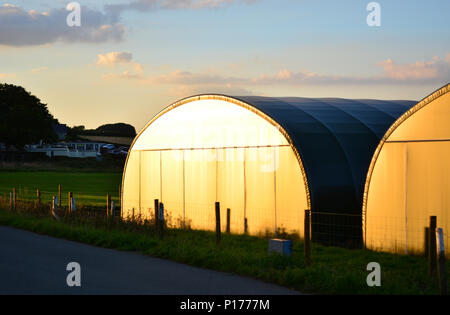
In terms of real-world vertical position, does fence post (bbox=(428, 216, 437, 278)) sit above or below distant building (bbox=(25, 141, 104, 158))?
below

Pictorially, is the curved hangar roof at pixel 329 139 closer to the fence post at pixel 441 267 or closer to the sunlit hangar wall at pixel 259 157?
the sunlit hangar wall at pixel 259 157

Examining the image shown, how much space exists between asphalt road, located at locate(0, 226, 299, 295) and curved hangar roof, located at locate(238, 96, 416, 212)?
6.54 metres

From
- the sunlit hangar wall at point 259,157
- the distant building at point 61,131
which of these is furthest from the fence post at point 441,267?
the distant building at point 61,131

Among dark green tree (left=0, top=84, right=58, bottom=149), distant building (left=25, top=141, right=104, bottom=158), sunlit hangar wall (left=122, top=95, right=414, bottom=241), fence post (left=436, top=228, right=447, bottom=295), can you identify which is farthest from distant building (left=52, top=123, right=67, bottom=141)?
fence post (left=436, top=228, right=447, bottom=295)

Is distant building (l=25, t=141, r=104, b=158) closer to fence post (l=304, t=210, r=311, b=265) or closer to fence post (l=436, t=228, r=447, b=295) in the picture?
fence post (l=304, t=210, r=311, b=265)

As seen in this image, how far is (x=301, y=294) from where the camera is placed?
11.6 metres

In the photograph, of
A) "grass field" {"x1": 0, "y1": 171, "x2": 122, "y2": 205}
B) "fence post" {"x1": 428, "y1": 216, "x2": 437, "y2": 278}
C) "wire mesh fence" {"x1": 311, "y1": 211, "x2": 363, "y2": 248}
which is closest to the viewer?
"fence post" {"x1": 428, "y1": 216, "x2": 437, "y2": 278}

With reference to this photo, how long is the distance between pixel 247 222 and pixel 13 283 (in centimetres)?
1088

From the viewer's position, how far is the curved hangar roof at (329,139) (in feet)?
67.2

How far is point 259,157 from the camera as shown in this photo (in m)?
22.1

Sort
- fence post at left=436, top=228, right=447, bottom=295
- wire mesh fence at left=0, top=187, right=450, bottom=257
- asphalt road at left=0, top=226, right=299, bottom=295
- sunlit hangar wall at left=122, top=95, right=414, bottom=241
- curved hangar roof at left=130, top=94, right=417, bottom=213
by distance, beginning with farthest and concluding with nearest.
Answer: sunlit hangar wall at left=122, top=95, right=414, bottom=241 < curved hangar roof at left=130, top=94, right=417, bottom=213 < wire mesh fence at left=0, top=187, right=450, bottom=257 < asphalt road at left=0, top=226, right=299, bottom=295 < fence post at left=436, top=228, right=447, bottom=295

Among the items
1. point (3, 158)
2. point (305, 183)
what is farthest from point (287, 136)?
point (3, 158)

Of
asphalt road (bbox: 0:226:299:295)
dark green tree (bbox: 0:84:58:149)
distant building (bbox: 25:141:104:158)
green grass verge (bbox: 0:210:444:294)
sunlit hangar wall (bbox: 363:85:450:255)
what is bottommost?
asphalt road (bbox: 0:226:299:295)

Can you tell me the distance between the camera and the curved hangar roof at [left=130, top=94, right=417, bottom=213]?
2047 centimetres
